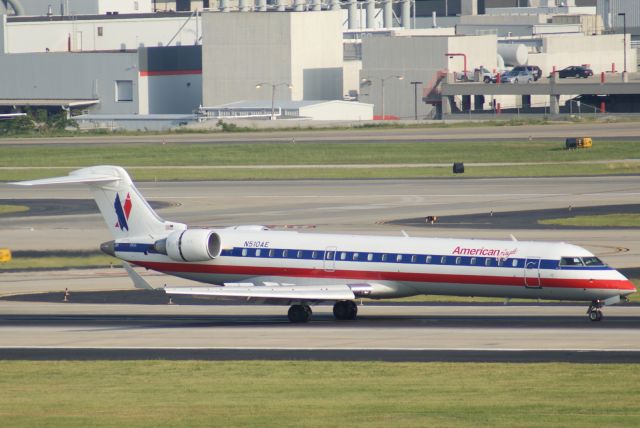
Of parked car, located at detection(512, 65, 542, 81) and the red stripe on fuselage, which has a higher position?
parked car, located at detection(512, 65, 542, 81)

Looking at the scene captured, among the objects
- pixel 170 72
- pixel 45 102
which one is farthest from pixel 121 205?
pixel 45 102

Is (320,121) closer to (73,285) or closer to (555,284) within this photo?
(73,285)

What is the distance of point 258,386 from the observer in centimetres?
3159

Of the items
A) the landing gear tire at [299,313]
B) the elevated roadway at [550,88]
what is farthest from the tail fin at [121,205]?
the elevated roadway at [550,88]

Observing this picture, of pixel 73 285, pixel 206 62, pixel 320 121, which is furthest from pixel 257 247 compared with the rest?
pixel 206 62

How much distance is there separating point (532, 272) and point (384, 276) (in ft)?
16.5

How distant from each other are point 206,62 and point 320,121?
21540 mm

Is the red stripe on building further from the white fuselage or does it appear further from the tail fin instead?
the white fuselage

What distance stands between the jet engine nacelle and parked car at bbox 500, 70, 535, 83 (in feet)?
370

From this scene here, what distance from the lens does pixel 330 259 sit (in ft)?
144

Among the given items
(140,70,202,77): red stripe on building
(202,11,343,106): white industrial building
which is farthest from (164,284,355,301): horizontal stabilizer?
(140,70,202,77): red stripe on building

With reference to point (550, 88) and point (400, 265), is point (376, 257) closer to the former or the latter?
point (400, 265)

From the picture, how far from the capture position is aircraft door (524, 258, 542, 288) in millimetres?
40844

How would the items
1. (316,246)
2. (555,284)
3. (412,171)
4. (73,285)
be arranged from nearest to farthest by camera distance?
(555,284), (316,246), (73,285), (412,171)
